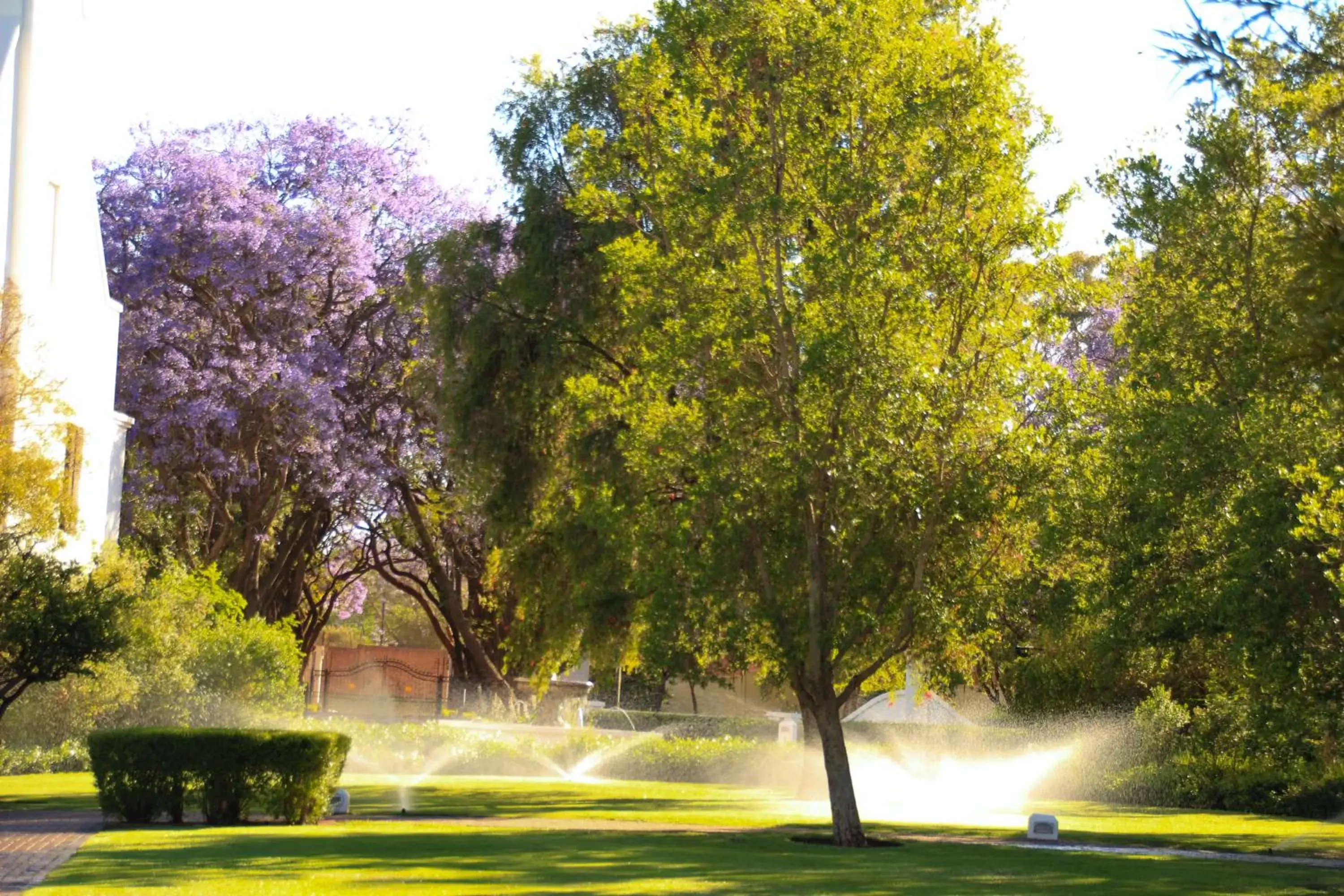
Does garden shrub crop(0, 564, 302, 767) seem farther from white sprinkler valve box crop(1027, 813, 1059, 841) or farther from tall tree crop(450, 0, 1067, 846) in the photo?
white sprinkler valve box crop(1027, 813, 1059, 841)

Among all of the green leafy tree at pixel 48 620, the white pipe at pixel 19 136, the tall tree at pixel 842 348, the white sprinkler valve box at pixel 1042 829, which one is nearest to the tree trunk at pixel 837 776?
the tall tree at pixel 842 348

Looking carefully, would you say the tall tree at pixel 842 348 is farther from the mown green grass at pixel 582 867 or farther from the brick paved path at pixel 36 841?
the brick paved path at pixel 36 841

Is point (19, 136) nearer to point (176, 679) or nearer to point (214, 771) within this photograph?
point (176, 679)

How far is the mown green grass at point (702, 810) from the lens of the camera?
21203 millimetres

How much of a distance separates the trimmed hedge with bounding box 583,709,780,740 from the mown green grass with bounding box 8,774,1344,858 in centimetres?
782

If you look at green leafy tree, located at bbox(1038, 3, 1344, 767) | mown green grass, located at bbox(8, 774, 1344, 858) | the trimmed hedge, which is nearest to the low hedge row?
mown green grass, located at bbox(8, 774, 1344, 858)

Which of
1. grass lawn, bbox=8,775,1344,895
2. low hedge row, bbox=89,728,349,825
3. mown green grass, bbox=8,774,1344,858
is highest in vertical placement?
low hedge row, bbox=89,728,349,825

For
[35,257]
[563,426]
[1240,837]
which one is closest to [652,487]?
[563,426]

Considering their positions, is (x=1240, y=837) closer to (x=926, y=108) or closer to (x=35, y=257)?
(x=926, y=108)

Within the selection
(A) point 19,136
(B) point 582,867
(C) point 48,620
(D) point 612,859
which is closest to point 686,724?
(A) point 19,136

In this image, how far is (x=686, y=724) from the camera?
38750 millimetres

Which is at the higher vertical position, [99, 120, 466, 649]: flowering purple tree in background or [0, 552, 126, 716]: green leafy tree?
[99, 120, 466, 649]: flowering purple tree in background

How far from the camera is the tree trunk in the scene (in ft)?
61.7

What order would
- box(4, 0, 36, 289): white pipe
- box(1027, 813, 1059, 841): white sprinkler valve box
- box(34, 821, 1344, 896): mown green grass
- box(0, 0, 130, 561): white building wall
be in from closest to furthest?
box(34, 821, 1344, 896): mown green grass → box(1027, 813, 1059, 841): white sprinkler valve box → box(4, 0, 36, 289): white pipe → box(0, 0, 130, 561): white building wall
